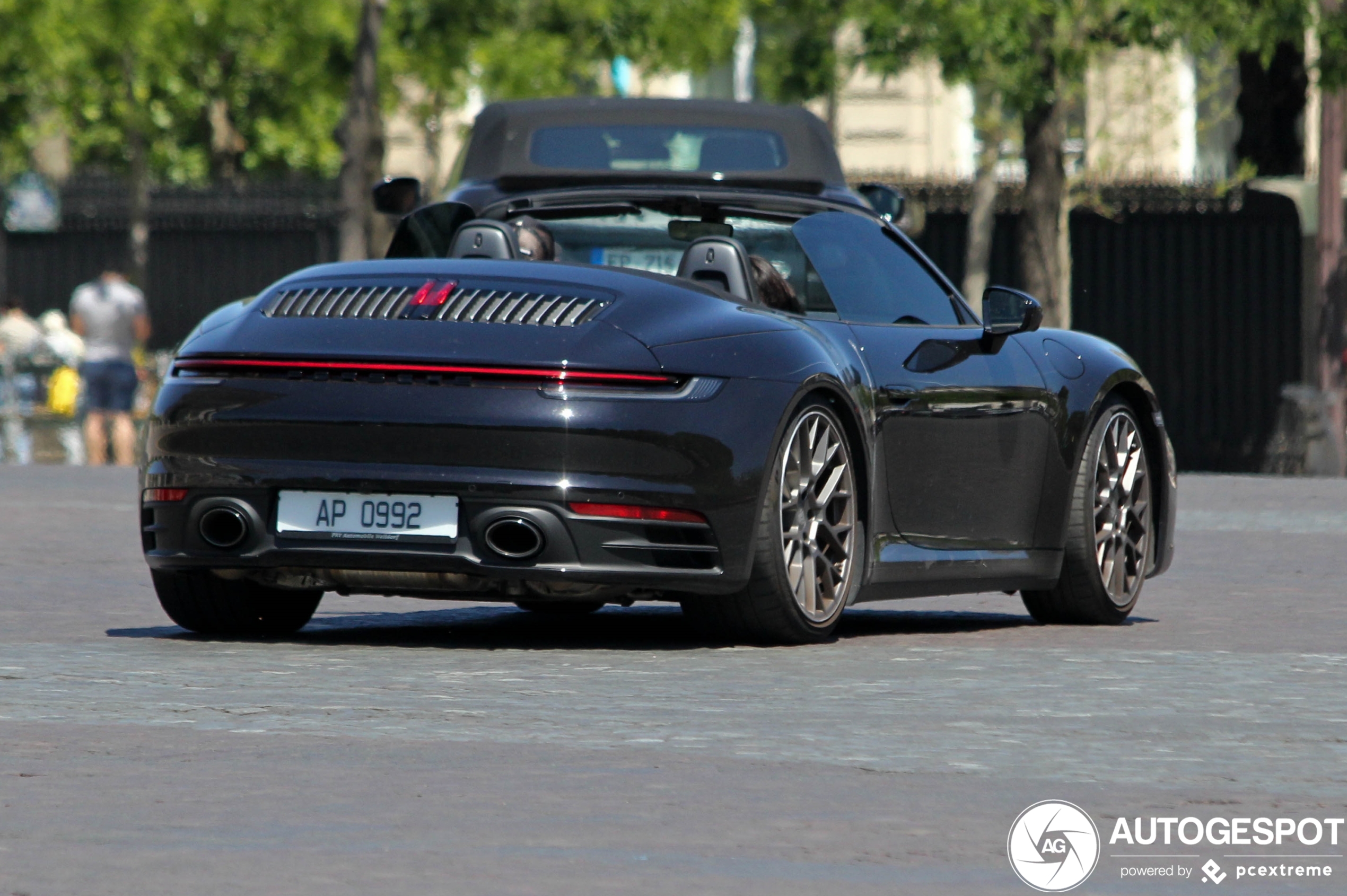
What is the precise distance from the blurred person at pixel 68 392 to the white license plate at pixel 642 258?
1510 cm

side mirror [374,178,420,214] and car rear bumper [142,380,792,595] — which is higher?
side mirror [374,178,420,214]

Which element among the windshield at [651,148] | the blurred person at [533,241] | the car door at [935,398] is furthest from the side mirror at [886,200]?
the blurred person at [533,241]

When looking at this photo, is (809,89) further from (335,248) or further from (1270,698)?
(1270,698)

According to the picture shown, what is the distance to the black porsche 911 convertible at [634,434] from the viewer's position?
7.71 metres

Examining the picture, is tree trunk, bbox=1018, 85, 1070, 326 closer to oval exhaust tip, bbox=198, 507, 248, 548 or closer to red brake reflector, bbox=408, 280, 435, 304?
red brake reflector, bbox=408, 280, 435, 304

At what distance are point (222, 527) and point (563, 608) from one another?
1779 mm

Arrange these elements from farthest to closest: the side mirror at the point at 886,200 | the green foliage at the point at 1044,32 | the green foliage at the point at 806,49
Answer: the green foliage at the point at 806,49 < the green foliage at the point at 1044,32 < the side mirror at the point at 886,200

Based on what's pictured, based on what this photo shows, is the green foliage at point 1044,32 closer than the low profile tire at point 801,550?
No

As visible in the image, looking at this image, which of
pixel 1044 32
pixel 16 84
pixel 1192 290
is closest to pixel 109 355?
pixel 1044 32

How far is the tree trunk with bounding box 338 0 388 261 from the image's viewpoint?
2581 centimetres

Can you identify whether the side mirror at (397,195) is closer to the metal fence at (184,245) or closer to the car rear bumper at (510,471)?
the car rear bumper at (510,471)

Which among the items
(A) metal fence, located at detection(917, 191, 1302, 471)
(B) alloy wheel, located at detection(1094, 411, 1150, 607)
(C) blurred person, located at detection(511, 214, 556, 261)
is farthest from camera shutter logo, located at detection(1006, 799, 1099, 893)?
(A) metal fence, located at detection(917, 191, 1302, 471)

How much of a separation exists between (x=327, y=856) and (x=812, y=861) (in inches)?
31.2

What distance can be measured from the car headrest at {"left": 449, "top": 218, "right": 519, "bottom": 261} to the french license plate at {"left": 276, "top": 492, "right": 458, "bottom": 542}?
1.16 metres
